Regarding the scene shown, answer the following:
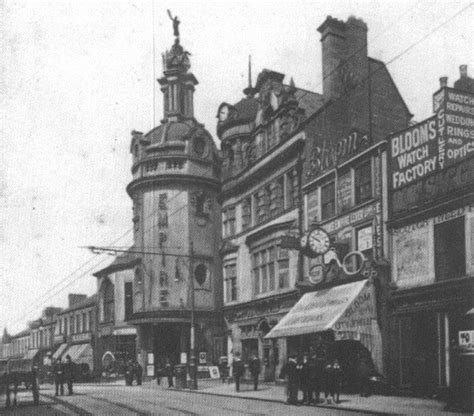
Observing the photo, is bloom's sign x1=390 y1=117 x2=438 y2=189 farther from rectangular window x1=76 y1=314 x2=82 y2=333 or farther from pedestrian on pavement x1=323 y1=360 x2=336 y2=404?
rectangular window x1=76 y1=314 x2=82 y2=333

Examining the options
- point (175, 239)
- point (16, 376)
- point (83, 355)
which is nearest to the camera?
point (16, 376)

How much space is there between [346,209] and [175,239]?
76.5 feet

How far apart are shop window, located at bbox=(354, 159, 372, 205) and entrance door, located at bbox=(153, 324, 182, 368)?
2573 centimetres

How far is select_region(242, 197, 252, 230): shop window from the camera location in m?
37.7

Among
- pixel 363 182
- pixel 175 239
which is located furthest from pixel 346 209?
pixel 175 239

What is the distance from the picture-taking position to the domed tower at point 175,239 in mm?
47969

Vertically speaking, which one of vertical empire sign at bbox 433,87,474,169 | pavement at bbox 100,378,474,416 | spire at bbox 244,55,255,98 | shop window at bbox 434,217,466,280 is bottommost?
pavement at bbox 100,378,474,416

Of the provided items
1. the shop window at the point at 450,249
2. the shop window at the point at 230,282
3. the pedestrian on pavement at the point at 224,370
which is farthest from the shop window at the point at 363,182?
the pedestrian on pavement at the point at 224,370

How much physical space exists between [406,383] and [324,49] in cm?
1758

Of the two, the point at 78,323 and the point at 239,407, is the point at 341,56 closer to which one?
the point at 239,407

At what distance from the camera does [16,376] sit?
22812 millimetres

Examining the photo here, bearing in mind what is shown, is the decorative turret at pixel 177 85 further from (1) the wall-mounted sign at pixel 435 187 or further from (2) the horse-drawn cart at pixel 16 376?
(1) the wall-mounted sign at pixel 435 187

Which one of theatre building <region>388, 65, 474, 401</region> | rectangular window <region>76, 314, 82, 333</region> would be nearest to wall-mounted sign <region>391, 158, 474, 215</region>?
theatre building <region>388, 65, 474, 401</region>

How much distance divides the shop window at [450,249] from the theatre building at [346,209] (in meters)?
2.84
